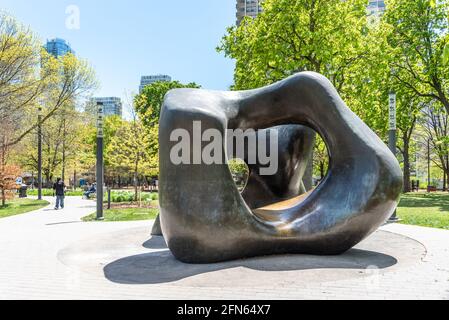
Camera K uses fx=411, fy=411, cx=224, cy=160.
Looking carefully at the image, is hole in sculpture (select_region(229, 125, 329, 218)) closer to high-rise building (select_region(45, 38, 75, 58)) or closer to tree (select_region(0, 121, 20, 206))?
tree (select_region(0, 121, 20, 206))

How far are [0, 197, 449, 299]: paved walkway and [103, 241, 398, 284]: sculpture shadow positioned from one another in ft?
0.06

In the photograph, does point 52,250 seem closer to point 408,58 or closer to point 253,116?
point 253,116

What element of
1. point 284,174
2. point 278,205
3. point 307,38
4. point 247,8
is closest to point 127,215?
point 284,174

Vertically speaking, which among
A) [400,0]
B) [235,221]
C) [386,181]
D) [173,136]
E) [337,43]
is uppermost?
[400,0]

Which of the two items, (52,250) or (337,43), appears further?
(337,43)

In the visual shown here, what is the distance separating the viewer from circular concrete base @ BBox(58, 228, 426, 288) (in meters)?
6.75

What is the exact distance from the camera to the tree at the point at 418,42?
88.6 feet

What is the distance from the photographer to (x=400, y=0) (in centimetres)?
2839

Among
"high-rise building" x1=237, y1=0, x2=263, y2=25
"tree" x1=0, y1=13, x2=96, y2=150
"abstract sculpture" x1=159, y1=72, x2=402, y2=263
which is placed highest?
"high-rise building" x1=237, y1=0, x2=263, y2=25

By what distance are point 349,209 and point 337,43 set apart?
15983 millimetres

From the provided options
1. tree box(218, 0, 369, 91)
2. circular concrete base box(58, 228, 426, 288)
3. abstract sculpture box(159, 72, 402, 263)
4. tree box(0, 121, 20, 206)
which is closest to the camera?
circular concrete base box(58, 228, 426, 288)

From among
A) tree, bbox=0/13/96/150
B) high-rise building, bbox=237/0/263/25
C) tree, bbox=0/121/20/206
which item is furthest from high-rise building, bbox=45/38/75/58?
high-rise building, bbox=237/0/263/25

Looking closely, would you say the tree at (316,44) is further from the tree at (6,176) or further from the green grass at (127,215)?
the tree at (6,176)
